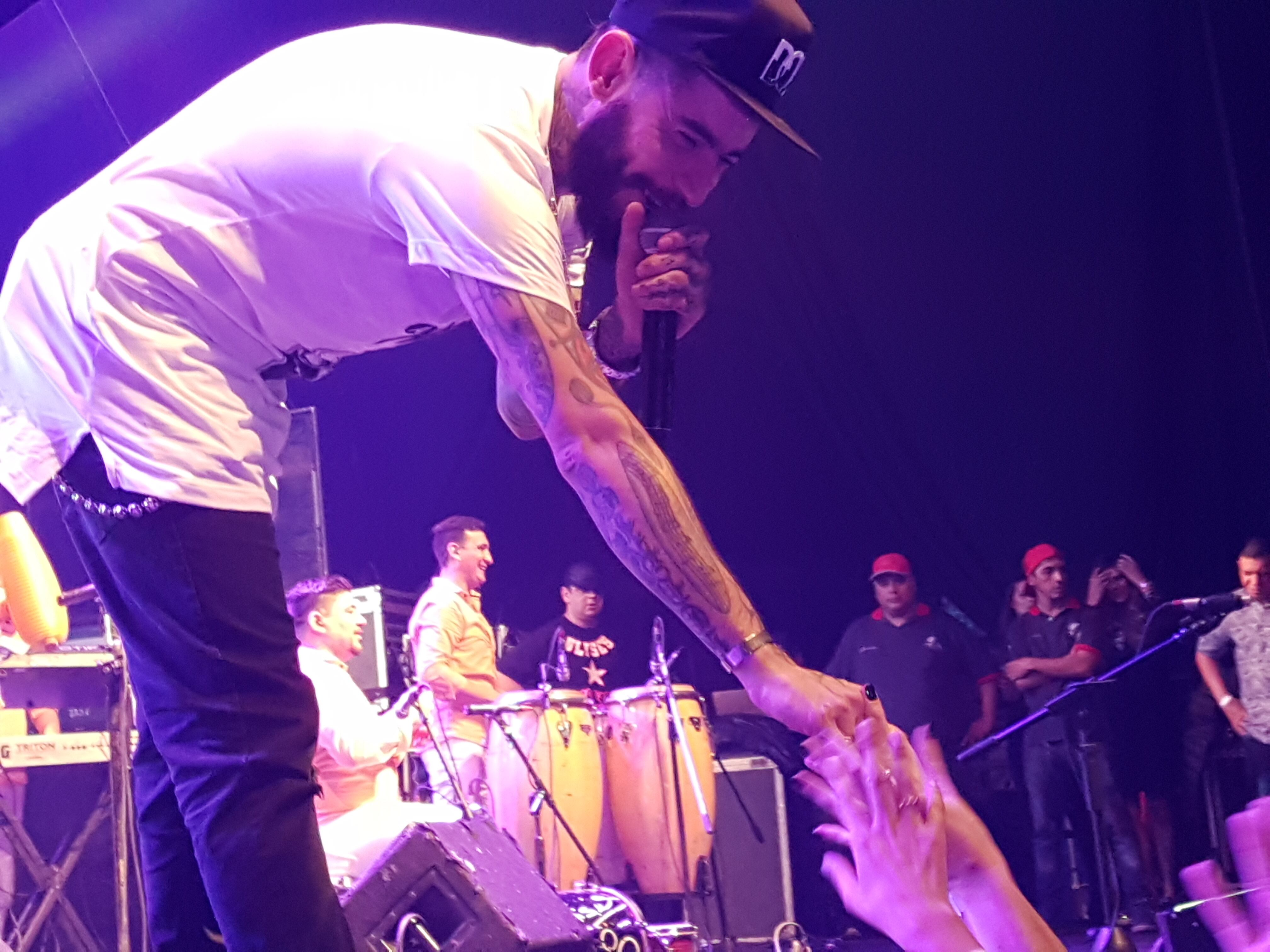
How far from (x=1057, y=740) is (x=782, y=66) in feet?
18.1

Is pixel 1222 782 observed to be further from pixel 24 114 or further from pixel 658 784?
pixel 24 114

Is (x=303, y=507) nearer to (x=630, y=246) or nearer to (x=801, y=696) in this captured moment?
(x=630, y=246)

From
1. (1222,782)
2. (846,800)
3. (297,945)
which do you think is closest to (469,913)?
(297,945)

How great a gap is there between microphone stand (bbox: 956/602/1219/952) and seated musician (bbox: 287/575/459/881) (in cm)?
231

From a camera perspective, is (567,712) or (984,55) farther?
(984,55)

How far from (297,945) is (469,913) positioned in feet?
9.14

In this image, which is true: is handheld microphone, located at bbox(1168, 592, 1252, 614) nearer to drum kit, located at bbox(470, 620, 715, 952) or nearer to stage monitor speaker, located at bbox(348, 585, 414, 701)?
drum kit, located at bbox(470, 620, 715, 952)

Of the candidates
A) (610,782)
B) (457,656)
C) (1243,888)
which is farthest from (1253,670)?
(1243,888)

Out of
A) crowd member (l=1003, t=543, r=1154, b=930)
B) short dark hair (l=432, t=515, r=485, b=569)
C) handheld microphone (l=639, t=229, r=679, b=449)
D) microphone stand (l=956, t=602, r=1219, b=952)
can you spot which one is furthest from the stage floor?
handheld microphone (l=639, t=229, r=679, b=449)

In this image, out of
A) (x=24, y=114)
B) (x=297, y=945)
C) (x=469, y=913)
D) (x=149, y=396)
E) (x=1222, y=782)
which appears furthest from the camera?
(x=1222, y=782)

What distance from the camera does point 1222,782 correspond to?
6730 mm

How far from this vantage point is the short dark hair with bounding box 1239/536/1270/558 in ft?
20.1

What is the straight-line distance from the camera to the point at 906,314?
24.4 feet

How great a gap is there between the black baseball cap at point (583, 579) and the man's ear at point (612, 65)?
5.58 metres
